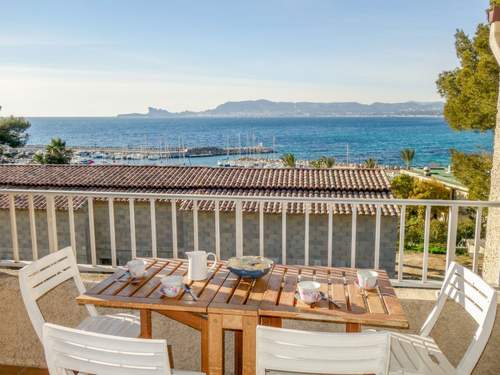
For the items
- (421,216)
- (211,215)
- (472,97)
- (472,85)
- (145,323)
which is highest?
(472,85)

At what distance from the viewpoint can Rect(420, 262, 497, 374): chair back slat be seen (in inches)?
75.4

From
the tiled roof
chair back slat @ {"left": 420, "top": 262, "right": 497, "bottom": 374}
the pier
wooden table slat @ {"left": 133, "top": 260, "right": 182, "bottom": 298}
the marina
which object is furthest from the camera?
the pier

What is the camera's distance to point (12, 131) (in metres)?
35.1

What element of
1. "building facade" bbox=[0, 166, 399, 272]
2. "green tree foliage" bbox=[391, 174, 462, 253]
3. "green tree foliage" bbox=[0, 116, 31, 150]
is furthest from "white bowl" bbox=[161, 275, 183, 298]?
"green tree foliage" bbox=[0, 116, 31, 150]

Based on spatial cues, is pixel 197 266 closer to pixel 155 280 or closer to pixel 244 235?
pixel 155 280

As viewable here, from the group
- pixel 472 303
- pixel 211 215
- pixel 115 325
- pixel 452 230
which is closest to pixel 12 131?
pixel 211 215

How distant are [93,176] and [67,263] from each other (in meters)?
19.0

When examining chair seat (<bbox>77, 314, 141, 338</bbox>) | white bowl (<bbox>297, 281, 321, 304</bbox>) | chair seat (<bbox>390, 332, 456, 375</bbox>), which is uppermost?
white bowl (<bbox>297, 281, 321, 304</bbox>)

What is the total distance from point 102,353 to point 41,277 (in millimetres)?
1028

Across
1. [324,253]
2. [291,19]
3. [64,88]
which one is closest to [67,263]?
[324,253]

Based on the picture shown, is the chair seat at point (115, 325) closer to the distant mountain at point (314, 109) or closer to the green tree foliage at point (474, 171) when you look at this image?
the green tree foliage at point (474, 171)

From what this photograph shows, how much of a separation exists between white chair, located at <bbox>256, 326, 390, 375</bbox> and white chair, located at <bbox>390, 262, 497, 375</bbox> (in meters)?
0.60

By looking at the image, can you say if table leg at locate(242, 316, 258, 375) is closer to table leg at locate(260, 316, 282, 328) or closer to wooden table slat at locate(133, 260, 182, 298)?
table leg at locate(260, 316, 282, 328)

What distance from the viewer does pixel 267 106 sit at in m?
151
